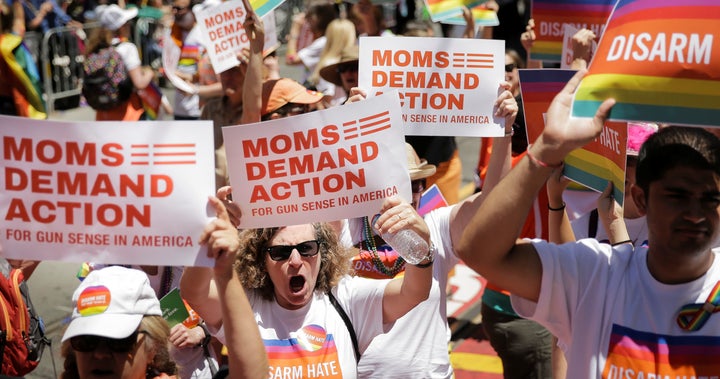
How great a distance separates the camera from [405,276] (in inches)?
141

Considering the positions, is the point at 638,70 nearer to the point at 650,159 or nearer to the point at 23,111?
the point at 650,159

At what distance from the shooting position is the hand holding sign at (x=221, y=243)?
2947 millimetres

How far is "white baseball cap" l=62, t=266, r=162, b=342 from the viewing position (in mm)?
3074

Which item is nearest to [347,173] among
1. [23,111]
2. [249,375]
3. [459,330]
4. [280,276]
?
[280,276]

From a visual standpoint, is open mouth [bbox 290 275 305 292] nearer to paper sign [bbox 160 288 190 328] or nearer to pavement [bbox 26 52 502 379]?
paper sign [bbox 160 288 190 328]

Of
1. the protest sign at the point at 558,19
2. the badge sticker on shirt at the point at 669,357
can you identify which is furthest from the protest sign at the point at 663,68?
the protest sign at the point at 558,19

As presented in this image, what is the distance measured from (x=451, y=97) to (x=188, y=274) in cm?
171

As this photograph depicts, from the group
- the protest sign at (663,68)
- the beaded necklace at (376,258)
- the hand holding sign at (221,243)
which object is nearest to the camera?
the protest sign at (663,68)

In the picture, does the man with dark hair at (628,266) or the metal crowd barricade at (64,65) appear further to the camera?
the metal crowd barricade at (64,65)

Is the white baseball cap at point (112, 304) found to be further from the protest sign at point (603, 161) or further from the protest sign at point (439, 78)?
the protest sign at point (439, 78)

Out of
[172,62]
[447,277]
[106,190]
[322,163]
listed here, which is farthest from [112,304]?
[172,62]

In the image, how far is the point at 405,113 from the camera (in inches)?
183

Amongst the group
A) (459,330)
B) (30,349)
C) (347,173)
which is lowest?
(459,330)

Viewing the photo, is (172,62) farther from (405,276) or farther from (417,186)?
(405,276)
